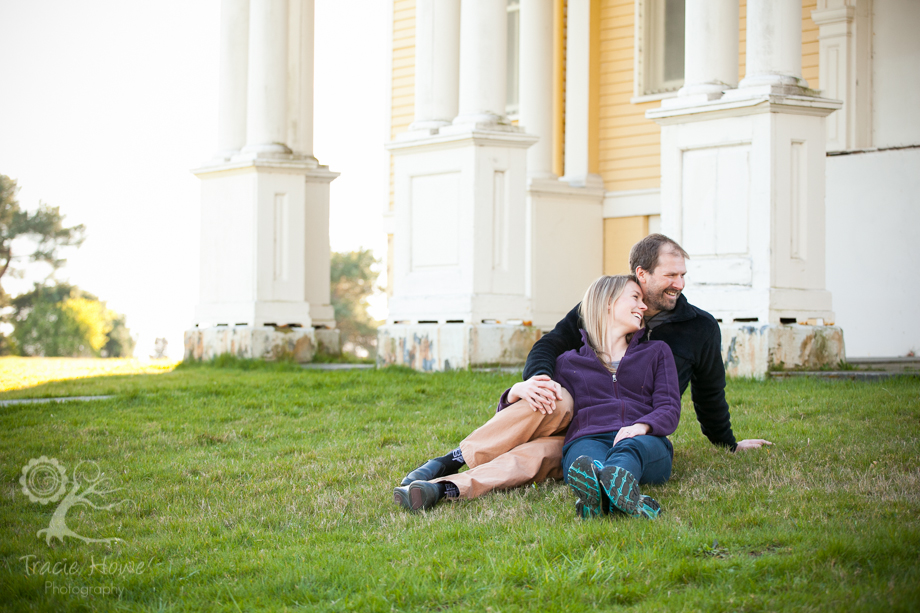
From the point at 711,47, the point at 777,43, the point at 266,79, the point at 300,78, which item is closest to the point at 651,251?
the point at 777,43

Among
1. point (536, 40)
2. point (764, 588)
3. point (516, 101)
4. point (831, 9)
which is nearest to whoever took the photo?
point (764, 588)

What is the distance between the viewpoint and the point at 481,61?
8898mm

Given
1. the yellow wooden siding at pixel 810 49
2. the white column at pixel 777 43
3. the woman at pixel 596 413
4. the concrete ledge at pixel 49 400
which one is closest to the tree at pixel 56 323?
the concrete ledge at pixel 49 400

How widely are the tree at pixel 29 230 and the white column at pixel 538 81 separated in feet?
120

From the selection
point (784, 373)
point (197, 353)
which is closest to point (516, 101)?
point (197, 353)

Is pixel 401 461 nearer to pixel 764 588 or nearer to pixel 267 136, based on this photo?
pixel 764 588

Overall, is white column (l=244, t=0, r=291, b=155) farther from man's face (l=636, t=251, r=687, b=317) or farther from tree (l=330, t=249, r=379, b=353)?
tree (l=330, t=249, r=379, b=353)

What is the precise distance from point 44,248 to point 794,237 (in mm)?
43498

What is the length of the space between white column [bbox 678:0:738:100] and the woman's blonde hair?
428 cm

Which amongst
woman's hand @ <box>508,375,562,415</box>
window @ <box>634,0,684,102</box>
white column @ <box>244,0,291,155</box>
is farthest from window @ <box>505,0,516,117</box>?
woman's hand @ <box>508,375,562,415</box>

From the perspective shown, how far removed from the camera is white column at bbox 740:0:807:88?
738 cm

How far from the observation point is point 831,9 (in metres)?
10.7

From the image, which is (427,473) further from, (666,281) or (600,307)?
(666,281)

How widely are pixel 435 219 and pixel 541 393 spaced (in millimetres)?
5443
